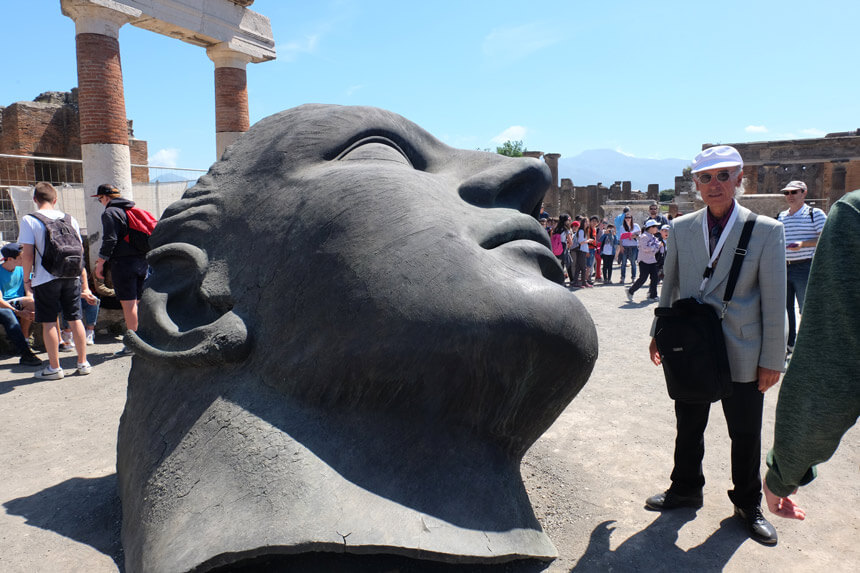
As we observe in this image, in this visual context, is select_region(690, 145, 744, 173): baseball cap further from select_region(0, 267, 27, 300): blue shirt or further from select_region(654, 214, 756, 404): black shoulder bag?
select_region(0, 267, 27, 300): blue shirt

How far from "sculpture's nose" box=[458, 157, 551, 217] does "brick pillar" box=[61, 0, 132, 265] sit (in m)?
8.82

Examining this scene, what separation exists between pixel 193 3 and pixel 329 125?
10601 mm

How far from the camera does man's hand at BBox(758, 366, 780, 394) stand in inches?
99.4

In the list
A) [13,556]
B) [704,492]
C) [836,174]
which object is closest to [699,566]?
[704,492]

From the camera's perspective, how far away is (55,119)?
16.9 metres

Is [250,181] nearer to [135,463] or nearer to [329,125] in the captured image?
[329,125]

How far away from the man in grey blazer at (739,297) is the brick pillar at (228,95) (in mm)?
11190

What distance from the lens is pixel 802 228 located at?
5.60 metres

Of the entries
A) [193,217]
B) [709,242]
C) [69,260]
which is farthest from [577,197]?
[193,217]

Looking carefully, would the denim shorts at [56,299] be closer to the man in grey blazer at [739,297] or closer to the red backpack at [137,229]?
the red backpack at [137,229]

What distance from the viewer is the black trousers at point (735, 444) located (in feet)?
8.55

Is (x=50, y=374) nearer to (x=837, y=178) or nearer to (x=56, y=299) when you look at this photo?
(x=56, y=299)

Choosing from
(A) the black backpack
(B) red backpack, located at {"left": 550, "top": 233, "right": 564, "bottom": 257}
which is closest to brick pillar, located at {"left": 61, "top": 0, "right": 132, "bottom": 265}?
(A) the black backpack

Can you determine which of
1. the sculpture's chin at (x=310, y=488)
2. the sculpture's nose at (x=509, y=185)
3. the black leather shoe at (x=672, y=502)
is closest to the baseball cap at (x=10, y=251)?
the sculpture's chin at (x=310, y=488)
